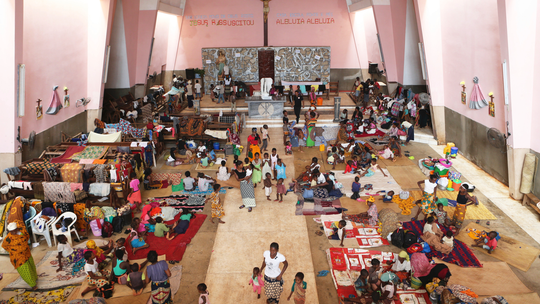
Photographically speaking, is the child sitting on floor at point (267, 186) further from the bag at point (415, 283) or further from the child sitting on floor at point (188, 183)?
the bag at point (415, 283)

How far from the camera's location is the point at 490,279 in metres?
8.40

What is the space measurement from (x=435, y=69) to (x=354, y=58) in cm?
884

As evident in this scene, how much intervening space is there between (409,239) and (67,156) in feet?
35.2

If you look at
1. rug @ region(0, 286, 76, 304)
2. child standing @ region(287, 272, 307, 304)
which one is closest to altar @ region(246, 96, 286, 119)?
rug @ region(0, 286, 76, 304)

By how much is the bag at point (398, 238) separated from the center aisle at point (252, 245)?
6.70 feet

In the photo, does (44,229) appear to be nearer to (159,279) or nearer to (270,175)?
(159,279)

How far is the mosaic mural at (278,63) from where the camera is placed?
22938 millimetres

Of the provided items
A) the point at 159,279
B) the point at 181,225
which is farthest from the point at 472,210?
the point at 159,279

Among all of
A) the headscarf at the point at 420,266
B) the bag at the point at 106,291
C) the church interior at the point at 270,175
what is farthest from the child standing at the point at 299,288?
the bag at the point at 106,291

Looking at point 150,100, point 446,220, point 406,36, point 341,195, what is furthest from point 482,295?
point 150,100

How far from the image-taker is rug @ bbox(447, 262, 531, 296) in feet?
26.5

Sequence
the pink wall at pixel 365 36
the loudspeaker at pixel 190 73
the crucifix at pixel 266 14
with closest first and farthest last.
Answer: the crucifix at pixel 266 14 < the loudspeaker at pixel 190 73 < the pink wall at pixel 365 36

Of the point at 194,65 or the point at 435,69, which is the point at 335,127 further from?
the point at 194,65

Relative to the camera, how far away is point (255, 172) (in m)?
12.2
